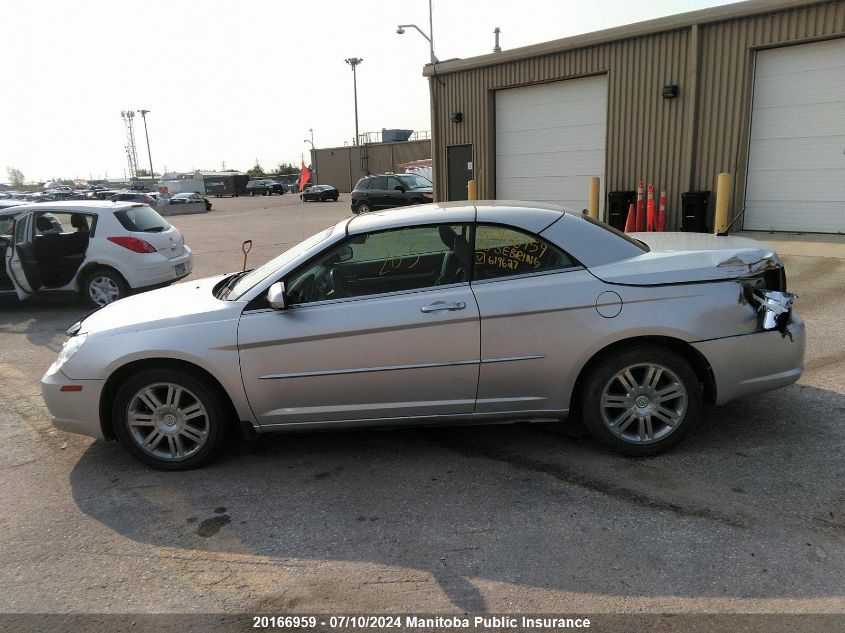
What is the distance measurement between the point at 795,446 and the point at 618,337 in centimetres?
135

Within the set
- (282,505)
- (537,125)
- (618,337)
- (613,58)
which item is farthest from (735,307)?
(537,125)

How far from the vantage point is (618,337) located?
12.2ft

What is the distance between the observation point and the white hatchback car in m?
8.95

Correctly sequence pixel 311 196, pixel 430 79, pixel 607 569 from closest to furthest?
pixel 607 569, pixel 430 79, pixel 311 196

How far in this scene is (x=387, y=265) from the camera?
4152mm

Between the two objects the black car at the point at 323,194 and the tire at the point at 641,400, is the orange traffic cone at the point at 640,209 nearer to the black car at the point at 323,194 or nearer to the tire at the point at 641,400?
the tire at the point at 641,400

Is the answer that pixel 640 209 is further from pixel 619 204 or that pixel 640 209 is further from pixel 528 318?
pixel 528 318

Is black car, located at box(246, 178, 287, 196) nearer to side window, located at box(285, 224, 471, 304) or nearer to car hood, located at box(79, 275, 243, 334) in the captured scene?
car hood, located at box(79, 275, 243, 334)

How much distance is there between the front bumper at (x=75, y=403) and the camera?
13.1 feet

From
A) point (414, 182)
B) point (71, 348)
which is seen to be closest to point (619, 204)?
point (414, 182)

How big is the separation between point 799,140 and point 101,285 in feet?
40.9

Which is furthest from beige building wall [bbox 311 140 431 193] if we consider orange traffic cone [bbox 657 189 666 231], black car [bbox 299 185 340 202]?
orange traffic cone [bbox 657 189 666 231]

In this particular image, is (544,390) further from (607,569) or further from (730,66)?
(730,66)

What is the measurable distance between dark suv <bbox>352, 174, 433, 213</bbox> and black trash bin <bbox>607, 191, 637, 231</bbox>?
9075mm
